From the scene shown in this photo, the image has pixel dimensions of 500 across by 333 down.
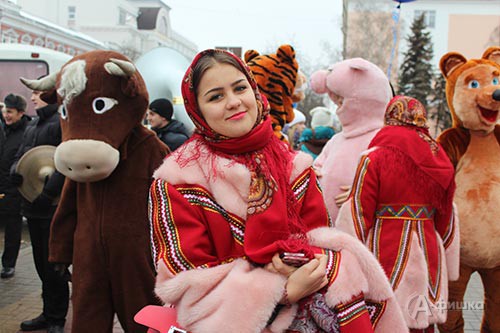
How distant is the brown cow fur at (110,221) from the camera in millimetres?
3244

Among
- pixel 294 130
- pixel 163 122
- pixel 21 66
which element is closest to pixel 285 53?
pixel 163 122

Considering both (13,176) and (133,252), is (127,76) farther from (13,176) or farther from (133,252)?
(13,176)

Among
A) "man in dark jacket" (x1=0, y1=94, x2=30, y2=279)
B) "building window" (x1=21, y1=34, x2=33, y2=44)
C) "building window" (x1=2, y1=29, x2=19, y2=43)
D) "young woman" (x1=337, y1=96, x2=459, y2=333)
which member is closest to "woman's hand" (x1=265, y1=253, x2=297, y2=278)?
"young woman" (x1=337, y1=96, x2=459, y2=333)

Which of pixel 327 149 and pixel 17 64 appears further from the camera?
pixel 17 64

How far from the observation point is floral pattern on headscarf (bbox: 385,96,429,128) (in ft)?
10.6

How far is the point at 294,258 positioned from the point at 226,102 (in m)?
0.65

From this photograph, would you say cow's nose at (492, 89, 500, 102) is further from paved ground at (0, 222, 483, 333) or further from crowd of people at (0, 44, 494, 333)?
crowd of people at (0, 44, 494, 333)

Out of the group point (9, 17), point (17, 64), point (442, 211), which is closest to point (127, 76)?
point (442, 211)

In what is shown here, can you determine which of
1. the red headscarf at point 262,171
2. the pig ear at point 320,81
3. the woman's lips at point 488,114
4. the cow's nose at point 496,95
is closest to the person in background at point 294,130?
the pig ear at point 320,81

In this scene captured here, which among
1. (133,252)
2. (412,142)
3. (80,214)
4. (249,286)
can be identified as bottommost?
(133,252)

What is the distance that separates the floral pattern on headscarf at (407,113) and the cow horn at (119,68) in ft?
5.74

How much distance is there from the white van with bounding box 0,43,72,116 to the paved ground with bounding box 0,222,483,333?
466 centimetres

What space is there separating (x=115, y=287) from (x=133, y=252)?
10.1 inches

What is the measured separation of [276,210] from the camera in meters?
1.87
